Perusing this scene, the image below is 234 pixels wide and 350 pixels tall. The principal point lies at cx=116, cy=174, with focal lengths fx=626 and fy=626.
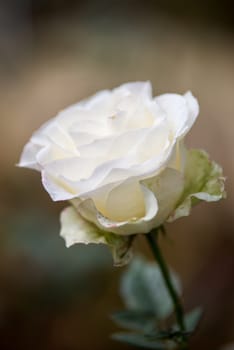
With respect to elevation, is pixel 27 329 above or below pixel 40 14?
below

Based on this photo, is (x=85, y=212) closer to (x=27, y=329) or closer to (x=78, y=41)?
(x=27, y=329)

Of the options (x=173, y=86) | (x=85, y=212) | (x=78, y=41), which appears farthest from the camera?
(x=78, y=41)

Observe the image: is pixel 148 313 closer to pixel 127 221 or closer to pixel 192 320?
pixel 192 320

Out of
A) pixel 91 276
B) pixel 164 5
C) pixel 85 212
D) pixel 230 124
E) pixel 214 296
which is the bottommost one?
pixel 214 296

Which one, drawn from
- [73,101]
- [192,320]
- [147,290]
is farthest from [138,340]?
[73,101]

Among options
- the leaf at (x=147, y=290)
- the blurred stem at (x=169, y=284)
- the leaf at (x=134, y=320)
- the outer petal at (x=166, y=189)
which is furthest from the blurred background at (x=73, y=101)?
the outer petal at (x=166, y=189)

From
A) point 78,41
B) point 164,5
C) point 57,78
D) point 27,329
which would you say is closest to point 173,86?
point 57,78
